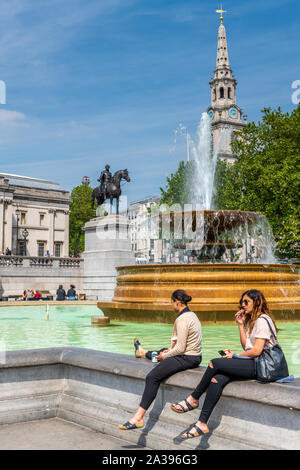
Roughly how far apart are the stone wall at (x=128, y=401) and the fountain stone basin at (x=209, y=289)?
5.48 metres

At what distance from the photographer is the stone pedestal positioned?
30359 mm

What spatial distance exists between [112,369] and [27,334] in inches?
205

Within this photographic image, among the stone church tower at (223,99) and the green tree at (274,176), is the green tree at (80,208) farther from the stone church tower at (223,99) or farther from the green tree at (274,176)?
the green tree at (274,176)

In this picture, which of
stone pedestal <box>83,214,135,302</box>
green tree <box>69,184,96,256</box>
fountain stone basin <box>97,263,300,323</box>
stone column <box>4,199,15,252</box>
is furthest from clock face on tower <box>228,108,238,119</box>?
fountain stone basin <box>97,263,300,323</box>

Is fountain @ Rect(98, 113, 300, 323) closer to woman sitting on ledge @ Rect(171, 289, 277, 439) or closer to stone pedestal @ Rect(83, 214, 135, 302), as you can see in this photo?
woman sitting on ledge @ Rect(171, 289, 277, 439)

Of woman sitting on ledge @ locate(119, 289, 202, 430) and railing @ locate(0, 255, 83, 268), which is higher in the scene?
railing @ locate(0, 255, 83, 268)

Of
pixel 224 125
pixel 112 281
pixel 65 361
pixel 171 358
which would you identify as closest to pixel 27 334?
pixel 65 361

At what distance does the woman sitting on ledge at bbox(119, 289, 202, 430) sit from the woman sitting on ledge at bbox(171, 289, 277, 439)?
0.25 meters

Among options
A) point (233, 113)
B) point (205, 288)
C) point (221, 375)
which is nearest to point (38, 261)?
point (205, 288)

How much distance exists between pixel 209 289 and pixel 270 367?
6.93 meters

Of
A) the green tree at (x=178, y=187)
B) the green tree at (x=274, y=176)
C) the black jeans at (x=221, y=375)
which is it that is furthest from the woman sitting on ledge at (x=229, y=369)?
the green tree at (x=178, y=187)

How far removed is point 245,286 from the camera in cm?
1098

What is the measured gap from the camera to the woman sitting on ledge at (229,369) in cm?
398
